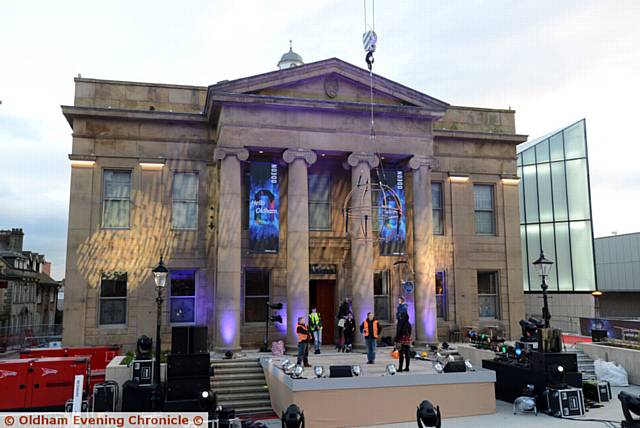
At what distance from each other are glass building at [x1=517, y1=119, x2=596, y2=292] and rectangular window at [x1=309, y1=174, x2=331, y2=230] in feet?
67.2

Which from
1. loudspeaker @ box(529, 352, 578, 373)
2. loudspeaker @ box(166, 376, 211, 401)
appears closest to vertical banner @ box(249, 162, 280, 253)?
loudspeaker @ box(166, 376, 211, 401)

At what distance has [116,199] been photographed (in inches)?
943

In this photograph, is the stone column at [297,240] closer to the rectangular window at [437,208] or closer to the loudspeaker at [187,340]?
the loudspeaker at [187,340]

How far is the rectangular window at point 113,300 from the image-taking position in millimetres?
23172

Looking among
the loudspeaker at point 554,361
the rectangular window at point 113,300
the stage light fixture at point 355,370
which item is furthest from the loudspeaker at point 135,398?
the loudspeaker at point 554,361

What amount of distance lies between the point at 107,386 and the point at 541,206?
33.3 m

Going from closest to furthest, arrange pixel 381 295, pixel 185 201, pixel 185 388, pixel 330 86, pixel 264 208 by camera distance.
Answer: pixel 185 388
pixel 264 208
pixel 330 86
pixel 185 201
pixel 381 295

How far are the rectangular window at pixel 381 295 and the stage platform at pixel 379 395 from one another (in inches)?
367

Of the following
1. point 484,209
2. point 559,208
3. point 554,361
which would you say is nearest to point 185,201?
point 484,209

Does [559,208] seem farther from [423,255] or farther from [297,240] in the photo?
[297,240]

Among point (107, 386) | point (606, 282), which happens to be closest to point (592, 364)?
point (107, 386)

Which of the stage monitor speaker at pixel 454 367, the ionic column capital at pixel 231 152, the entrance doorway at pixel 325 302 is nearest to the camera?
the stage monitor speaker at pixel 454 367

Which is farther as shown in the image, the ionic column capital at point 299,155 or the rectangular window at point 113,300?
the rectangular window at point 113,300

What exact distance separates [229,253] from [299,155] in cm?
502
